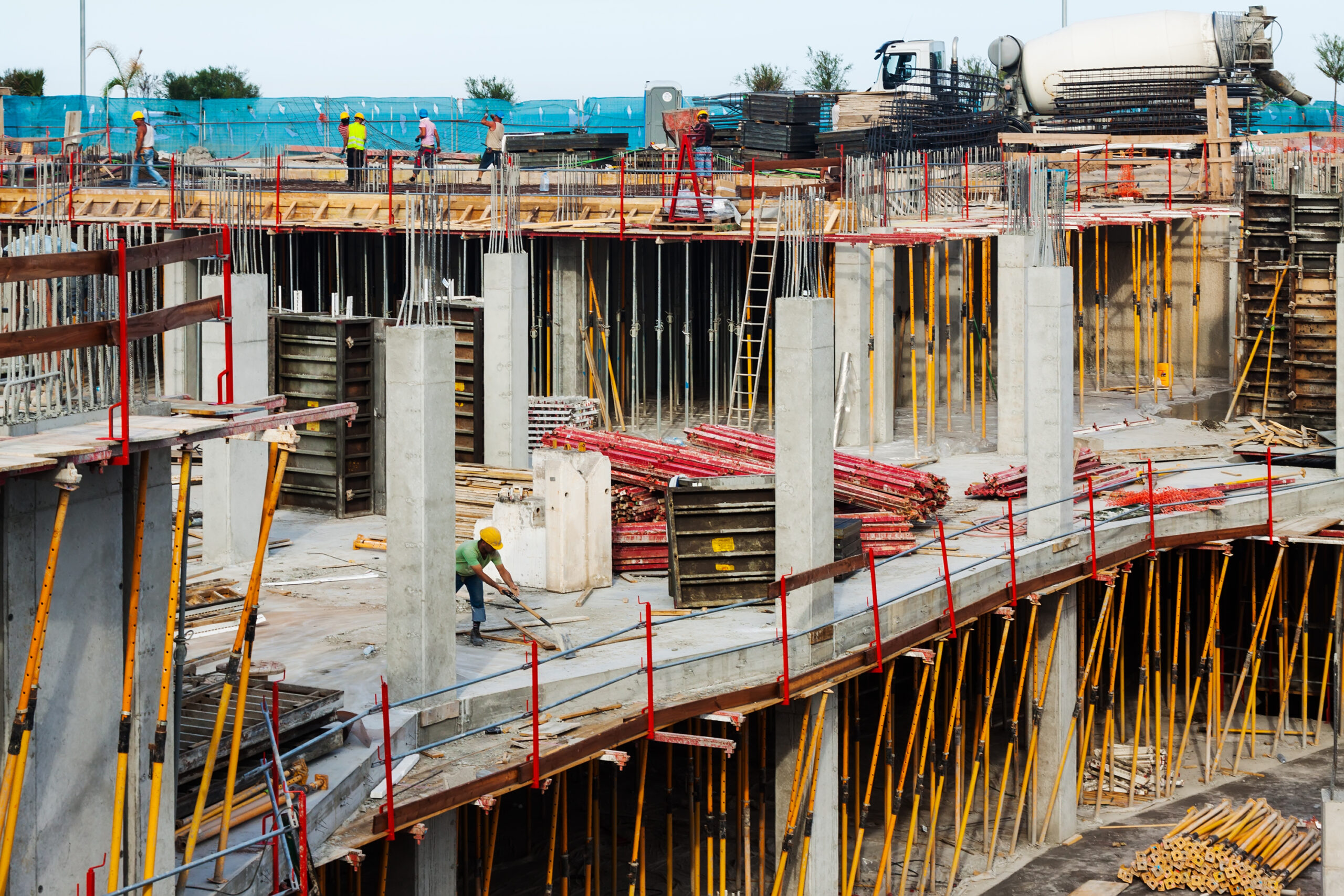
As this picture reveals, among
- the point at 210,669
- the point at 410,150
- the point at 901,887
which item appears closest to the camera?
the point at 210,669

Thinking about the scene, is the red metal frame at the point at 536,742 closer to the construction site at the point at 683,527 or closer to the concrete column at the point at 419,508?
the construction site at the point at 683,527

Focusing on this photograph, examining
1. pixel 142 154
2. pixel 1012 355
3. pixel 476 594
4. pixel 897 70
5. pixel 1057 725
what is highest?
pixel 897 70

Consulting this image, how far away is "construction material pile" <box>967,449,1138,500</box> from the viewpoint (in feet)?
75.8

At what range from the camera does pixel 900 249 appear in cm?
2898

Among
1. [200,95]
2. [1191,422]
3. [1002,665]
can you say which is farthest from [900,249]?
[200,95]

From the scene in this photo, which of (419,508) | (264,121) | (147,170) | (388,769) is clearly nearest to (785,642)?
(419,508)

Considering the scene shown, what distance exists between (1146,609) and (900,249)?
9.04 metres

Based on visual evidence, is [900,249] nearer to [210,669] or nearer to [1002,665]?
[1002,665]

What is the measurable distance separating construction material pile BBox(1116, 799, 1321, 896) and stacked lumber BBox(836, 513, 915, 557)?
4.13 m

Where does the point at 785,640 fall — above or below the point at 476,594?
below

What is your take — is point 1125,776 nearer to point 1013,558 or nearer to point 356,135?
point 1013,558

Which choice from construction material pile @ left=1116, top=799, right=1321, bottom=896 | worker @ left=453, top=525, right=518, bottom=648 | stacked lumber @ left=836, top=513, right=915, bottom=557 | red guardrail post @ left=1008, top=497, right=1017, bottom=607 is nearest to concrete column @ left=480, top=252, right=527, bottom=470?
stacked lumber @ left=836, top=513, right=915, bottom=557

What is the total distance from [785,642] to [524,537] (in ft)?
13.6

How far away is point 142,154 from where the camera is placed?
4069 cm
